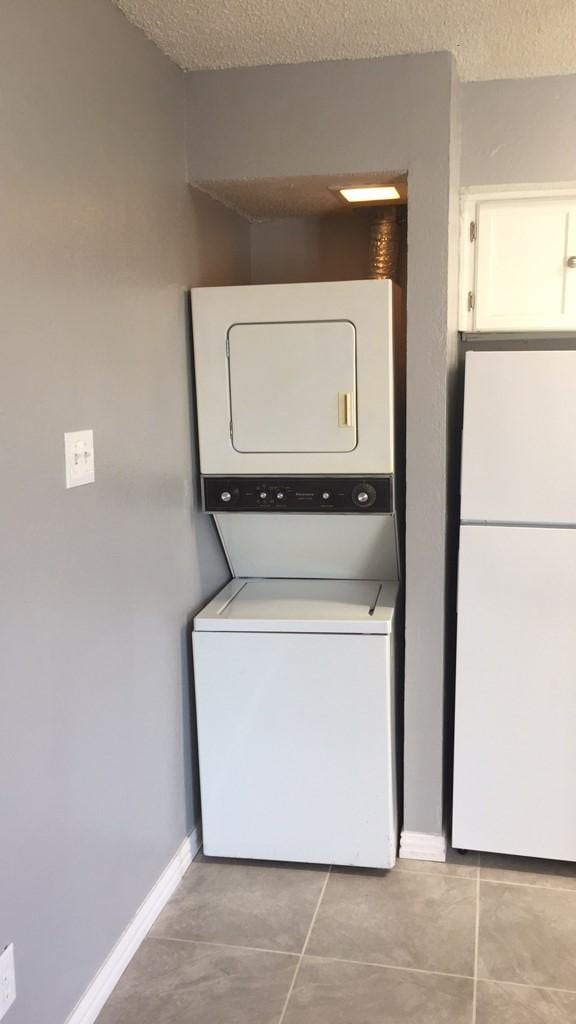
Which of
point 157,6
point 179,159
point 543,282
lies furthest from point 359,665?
point 157,6

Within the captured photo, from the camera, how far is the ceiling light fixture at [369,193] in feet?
8.52

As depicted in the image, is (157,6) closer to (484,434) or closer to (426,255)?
(426,255)

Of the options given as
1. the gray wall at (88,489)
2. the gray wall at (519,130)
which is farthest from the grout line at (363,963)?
the gray wall at (519,130)

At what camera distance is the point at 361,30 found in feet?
7.11

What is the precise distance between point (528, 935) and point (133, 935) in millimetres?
1048

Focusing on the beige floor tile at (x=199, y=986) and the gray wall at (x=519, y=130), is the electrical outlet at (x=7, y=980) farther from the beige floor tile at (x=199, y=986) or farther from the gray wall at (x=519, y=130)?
the gray wall at (x=519, y=130)

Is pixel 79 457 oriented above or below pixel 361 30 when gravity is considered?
below

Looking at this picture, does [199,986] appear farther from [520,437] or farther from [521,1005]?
[520,437]

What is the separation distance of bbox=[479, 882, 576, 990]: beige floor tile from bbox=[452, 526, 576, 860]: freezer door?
0.45 ft

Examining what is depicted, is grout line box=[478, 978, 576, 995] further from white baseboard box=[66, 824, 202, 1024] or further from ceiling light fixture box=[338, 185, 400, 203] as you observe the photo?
ceiling light fixture box=[338, 185, 400, 203]

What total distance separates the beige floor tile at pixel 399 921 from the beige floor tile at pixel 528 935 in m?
0.05

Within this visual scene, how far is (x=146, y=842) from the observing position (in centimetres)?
229

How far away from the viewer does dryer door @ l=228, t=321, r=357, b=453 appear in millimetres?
2430

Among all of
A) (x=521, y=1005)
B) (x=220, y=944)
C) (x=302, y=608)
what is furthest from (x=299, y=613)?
(x=521, y=1005)
